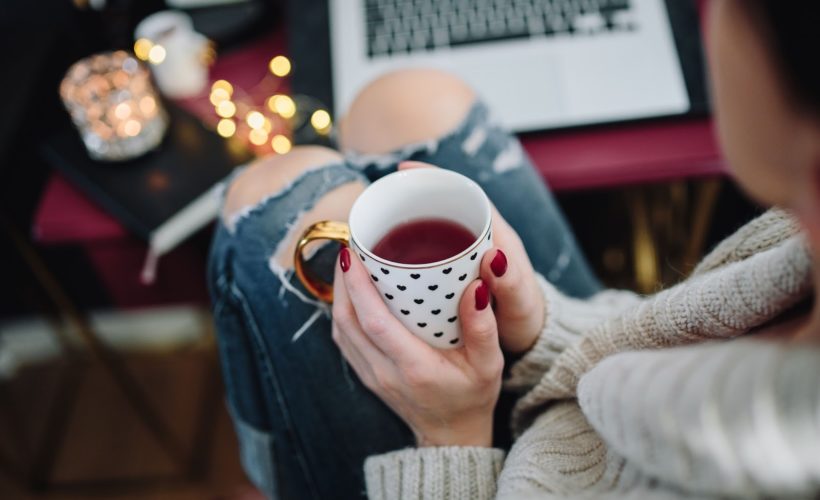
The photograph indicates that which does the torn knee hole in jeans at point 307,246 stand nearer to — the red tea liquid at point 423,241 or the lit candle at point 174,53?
the red tea liquid at point 423,241

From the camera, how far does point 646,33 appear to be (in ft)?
3.06

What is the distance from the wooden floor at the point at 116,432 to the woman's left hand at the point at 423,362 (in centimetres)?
76

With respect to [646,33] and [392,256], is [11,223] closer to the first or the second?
[392,256]

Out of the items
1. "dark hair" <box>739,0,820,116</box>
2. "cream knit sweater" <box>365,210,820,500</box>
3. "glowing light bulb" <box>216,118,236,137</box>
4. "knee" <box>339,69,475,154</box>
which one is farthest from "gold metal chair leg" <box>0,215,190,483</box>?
"dark hair" <box>739,0,820,116</box>

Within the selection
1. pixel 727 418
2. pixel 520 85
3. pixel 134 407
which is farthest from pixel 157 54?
pixel 727 418

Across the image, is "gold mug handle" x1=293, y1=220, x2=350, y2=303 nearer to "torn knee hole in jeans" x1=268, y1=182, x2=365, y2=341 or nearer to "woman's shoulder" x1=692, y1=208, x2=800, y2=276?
"torn knee hole in jeans" x1=268, y1=182, x2=365, y2=341

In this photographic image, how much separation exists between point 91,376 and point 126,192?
2.42ft

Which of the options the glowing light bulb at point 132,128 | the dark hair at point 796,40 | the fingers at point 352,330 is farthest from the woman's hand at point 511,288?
the glowing light bulb at point 132,128

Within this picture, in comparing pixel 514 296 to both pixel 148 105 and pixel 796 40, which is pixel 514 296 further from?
pixel 148 105

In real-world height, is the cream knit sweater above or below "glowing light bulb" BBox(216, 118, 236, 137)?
below

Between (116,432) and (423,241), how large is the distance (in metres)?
1.04

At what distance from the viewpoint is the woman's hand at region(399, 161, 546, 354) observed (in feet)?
1.83

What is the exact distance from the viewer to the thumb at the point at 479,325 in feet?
1.80

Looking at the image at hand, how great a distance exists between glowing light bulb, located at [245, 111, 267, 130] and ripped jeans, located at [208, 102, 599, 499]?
0.20m
